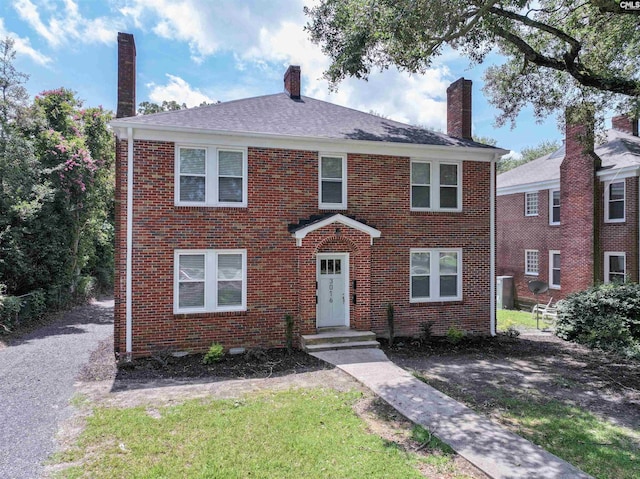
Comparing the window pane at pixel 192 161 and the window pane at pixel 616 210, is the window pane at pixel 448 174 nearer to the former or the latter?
the window pane at pixel 192 161

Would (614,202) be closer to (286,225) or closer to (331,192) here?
(331,192)

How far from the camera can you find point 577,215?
711 inches

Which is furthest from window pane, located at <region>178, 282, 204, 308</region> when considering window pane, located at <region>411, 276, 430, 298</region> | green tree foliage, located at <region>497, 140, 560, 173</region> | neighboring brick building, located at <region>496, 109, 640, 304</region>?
green tree foliage, located at <region>497, 140, 560, 173</region>

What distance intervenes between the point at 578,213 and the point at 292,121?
14365 mm

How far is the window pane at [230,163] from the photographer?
408 inches

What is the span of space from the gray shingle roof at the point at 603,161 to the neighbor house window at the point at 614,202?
0.85m

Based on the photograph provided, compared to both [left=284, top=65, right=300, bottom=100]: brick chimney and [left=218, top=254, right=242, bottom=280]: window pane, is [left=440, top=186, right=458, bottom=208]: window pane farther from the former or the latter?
[left=218, top=254, right=242, bottom=280]: window pane

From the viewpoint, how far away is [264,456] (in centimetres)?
512

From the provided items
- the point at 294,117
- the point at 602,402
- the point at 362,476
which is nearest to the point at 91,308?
the point at 294,117

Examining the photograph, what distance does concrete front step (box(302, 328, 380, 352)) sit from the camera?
1035cm

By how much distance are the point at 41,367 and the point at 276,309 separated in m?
5.67

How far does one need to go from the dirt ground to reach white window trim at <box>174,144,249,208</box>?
5.80 metres

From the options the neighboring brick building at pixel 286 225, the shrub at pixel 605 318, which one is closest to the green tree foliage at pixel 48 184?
the neighboring brick building at pixel 286 225

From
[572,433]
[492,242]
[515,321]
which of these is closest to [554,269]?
[515,321]
